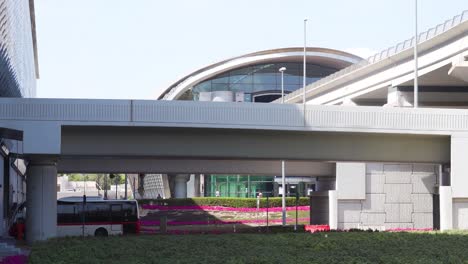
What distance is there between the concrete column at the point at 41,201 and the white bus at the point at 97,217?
1334 cm

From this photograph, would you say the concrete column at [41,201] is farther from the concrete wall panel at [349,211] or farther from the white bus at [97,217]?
the concrete wall panel at [349,211]

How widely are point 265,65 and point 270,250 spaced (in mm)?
90879

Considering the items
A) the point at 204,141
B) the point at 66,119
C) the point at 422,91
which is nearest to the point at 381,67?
the point at 422,91

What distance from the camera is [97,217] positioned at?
49906mm

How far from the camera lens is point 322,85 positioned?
69875mm

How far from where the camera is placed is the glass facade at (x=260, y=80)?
11294cm

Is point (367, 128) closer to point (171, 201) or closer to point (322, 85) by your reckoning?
point (322, 85)

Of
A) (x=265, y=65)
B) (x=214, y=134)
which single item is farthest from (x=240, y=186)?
(x=214, y=134)

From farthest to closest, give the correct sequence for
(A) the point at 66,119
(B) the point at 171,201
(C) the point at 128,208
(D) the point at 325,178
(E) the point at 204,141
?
(B) the point at 171,201
(D) the point at 325,178
(C) the point at 128,208
(E) the point at 204,141
(A) the point at 66,119

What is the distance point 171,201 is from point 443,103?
36.4m

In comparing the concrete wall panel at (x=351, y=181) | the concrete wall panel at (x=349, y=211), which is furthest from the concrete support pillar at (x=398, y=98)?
the concrete wall panel at (x=349, y=211)

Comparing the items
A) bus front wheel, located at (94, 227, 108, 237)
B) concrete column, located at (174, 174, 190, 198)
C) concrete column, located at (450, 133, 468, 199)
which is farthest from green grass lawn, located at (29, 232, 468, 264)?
concrete column, located at (174, 174, 190, 198)

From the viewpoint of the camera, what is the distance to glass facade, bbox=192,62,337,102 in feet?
371

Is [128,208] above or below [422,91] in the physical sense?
below
